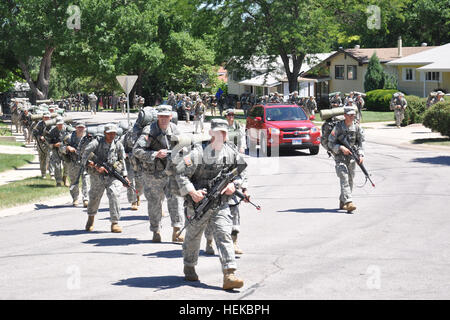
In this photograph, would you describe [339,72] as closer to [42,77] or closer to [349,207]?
[42,77]

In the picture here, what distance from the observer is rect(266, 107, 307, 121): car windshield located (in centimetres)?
2611

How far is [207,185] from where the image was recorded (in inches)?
328

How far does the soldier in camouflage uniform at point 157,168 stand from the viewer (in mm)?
10953

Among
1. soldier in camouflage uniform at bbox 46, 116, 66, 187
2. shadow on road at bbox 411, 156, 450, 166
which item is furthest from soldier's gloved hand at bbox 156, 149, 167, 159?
shadow on road at bbox 411, 156, 450, 166

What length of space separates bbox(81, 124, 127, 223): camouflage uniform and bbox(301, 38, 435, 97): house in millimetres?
46222

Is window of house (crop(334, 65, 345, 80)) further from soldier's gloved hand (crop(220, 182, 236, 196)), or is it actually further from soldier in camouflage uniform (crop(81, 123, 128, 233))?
soldier's gloved hand (crop(220, 182, 236, 196))

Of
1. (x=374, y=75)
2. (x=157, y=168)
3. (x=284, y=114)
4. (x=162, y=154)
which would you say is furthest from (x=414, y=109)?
(x=162, y=154)

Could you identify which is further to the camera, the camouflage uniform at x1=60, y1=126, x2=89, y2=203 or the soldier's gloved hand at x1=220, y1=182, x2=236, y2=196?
the camouflage uniform at x1=60, y1=126, x2=89, y2=203

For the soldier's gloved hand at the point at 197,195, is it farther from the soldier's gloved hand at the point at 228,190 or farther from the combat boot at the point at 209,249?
the combat boot at the point at 209,249

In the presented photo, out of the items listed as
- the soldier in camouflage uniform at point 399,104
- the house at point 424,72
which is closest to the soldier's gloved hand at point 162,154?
the soldier in camouflage uniform at point 399,104

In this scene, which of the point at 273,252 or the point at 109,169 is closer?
the point at 273,252

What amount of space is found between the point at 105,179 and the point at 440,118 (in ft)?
61.2
